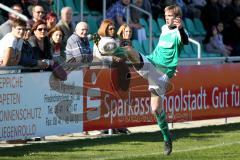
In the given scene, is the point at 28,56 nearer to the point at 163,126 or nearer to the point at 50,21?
the point at 50,21

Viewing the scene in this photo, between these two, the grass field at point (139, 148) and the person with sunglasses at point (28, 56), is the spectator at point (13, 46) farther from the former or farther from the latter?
the grass field at point (139, 148)

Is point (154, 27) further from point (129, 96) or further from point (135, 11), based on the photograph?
point (129, 96)

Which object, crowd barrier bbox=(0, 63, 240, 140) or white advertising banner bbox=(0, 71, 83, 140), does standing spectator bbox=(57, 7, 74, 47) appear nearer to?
crowd barrier bbox=(0, 63, 240, 140)

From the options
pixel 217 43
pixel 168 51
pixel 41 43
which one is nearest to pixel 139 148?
pixel 168 51

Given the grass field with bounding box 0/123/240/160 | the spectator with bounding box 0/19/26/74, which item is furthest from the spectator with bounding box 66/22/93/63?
the grass field with bounding box 0/123/240/160

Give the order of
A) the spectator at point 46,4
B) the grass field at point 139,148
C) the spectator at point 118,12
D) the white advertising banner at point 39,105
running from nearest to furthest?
1. the grass field at point 139,148
2. the white advertising banner at point 39,105
3. the spectator at point 46,4
4. the spectator at point 118,12

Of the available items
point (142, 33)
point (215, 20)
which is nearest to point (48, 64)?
point (142, 33)

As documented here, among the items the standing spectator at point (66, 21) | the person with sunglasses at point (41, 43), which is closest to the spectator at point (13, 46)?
the person with sunglasses at point (41, 43)

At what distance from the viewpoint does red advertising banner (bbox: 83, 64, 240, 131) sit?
15.0 m

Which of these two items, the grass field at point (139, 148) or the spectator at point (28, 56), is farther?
the spectator at point (28, 56)

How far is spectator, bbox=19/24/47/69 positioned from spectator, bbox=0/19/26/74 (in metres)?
0.09

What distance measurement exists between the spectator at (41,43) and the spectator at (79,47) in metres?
0.50

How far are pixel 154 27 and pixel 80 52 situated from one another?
7549 millimetres

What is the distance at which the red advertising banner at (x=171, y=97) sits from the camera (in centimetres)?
1498
